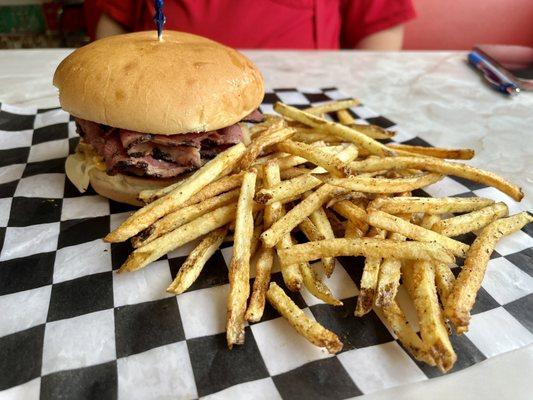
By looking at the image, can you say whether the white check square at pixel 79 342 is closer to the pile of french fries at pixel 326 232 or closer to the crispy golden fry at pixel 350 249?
the pile of french fries at pixel 326 232

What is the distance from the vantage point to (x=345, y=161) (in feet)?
5.37

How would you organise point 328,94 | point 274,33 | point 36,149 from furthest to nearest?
point 274,33 → point 328,94 → point 36,149

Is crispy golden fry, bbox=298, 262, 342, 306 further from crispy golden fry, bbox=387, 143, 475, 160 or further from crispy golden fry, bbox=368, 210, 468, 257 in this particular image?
crispy golden fry, bbox=387, 143, 475, 160

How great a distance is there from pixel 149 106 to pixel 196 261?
60cm

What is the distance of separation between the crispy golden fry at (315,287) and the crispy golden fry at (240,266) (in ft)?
0.56

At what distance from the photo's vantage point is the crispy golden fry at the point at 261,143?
159 centimetres

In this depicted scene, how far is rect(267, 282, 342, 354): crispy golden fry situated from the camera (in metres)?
1.09

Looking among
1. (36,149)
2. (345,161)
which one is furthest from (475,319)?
(36,149)

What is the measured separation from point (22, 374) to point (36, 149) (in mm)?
1354

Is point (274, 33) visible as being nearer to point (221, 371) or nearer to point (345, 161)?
point (345, 161)

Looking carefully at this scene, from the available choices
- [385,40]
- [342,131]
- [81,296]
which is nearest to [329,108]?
[342,131]

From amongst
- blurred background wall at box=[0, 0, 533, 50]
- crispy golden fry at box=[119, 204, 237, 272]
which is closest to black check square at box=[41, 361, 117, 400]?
crispy golden fry at box=[119, 204, 237, 272]

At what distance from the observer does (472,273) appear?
4.11 ft

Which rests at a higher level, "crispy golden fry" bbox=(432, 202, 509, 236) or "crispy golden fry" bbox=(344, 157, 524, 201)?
"crispy golden fry" bbox=(344, 157, 524, 201)
